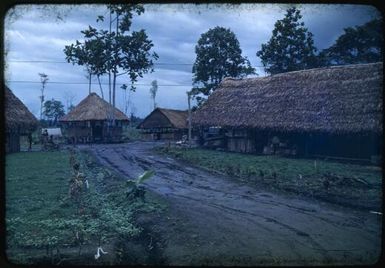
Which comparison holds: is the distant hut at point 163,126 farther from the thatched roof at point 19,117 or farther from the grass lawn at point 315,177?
the grass lawn at point 315,177

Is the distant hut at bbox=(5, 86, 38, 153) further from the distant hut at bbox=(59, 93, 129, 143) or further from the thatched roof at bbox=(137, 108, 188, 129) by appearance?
the thatched roof at bbox=(137, 108, 188, 129)

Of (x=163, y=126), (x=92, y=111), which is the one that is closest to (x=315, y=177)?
(x=92, y=111)

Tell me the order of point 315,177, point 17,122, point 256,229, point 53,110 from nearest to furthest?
point 256,229, point 315,177, point 17,122, point 53,110

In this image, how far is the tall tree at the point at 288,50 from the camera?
28.3 meters

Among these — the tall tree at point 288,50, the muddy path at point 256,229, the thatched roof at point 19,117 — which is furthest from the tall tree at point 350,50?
the thatched roof at point 19,117

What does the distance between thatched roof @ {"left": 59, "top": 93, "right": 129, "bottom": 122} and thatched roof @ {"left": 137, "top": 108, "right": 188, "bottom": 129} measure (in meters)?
3.41

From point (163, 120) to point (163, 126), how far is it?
554 mm

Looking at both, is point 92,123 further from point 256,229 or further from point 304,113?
point 256,229

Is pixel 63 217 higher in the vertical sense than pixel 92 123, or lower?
lower

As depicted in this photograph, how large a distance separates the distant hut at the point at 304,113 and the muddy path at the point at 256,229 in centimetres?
656

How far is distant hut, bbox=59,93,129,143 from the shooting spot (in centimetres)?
2834

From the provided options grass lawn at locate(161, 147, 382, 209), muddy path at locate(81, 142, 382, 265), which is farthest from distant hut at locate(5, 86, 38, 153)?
muddy path at locate(81, 142, 382, 265)

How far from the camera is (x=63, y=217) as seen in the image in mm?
6582

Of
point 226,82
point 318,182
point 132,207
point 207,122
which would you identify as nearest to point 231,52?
point 226,82
